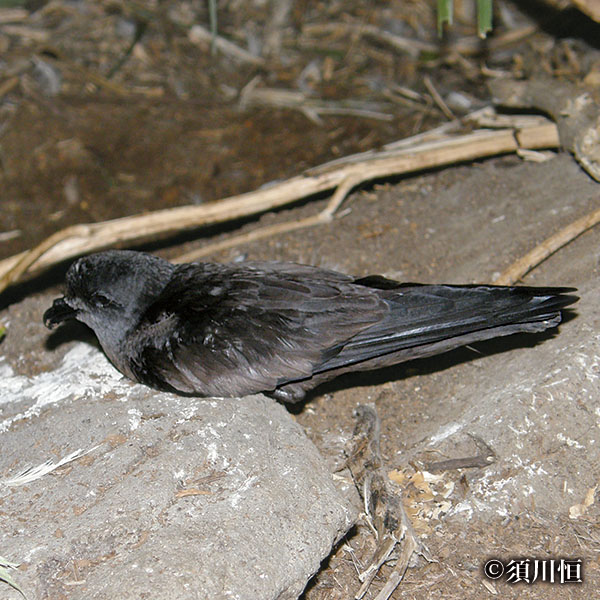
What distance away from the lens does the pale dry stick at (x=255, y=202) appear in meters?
4.73

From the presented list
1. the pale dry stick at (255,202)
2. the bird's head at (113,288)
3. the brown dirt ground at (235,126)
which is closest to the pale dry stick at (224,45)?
the brown dirt ground at (235,126)

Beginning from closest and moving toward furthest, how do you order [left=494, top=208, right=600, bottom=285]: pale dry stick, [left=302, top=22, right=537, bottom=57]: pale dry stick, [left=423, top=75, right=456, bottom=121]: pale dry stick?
[left=494, top=208, right=600, bottom=285]: pale dry stick → [left=423, top=75, right=456, bottom=121]: pale dry stick → [left=302, top=22, right=537, bottom=57]: pale dry stick

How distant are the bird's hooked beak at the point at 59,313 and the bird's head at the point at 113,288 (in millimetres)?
78

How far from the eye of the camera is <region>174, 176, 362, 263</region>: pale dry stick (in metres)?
5.12

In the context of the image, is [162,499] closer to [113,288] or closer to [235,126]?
[113,288]

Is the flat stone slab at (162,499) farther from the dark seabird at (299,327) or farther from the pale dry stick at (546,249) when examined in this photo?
the pale dry stick at (546,249)

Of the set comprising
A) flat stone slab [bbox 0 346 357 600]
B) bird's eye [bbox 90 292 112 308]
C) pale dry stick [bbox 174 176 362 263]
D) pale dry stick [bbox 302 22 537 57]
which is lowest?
flat stone slab [bbox 0 346 357 600]

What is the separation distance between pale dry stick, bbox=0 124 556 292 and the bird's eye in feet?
2.63

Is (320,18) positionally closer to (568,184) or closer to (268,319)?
(568,184)

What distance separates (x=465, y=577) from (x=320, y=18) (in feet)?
21.0

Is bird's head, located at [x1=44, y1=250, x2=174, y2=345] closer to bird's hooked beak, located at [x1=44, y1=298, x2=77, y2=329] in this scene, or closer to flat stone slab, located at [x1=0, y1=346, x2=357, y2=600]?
bird's hooked beak, located at [x1=44, y1=298, x2=77, y2=329]

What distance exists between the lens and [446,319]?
3.68 meters

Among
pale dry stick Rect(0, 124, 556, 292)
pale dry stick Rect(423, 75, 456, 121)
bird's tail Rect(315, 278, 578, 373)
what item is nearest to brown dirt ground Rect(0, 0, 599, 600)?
pale dry stick Rect(423, 75, 456, 121)

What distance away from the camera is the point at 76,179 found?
6.39 metres
